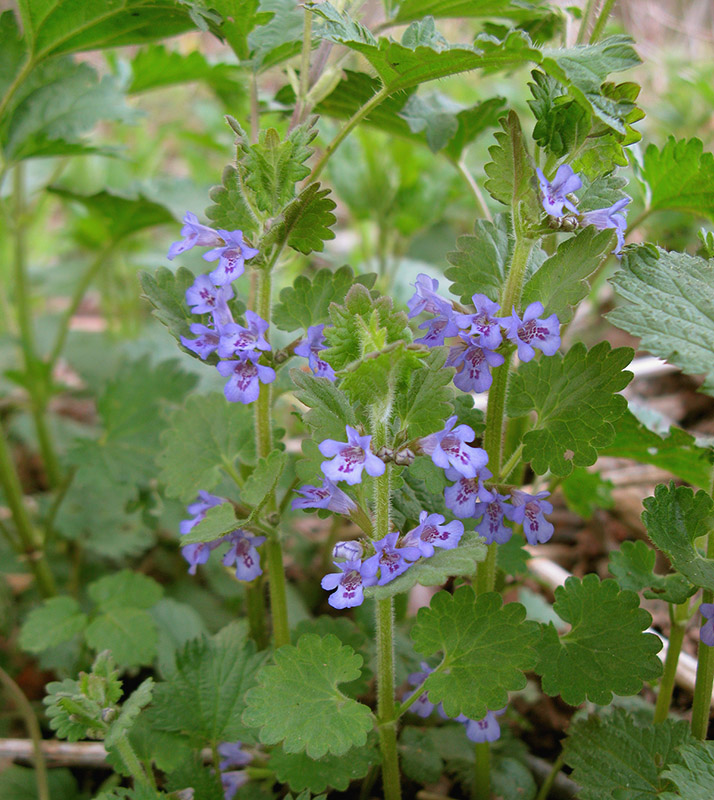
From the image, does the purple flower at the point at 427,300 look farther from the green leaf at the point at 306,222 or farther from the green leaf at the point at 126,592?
the green leaf at the point at 126,592

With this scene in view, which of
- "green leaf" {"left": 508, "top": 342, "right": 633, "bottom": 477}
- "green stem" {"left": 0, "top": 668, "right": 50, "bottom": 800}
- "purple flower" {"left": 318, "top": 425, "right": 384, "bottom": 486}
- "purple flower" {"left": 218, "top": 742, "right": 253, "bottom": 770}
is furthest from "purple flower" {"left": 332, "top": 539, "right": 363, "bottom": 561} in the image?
"green stem" {"left": 0, "top": 668, "right": 50, "bottom": 800}

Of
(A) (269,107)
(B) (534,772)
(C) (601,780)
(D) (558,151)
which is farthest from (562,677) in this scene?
(A) (269,107)

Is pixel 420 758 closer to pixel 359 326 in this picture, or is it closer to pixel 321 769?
pixel 321 769

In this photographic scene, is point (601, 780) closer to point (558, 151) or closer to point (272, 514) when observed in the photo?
point (272, 514)

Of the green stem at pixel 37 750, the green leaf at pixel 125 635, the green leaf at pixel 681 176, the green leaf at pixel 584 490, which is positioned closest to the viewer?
the green leaf at pixel 681 176

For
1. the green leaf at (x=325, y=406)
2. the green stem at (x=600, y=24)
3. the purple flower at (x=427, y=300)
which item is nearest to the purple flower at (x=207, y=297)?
the green leaf at (x=325, y=406)

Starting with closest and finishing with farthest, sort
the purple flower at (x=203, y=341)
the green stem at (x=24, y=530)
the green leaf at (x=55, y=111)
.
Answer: the purple flower at (x=203, y=341) → the green leaf at (x=55, y=111) → the green stem at (x=24, y=530)

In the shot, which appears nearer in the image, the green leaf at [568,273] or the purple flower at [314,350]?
the green leaf at [568,273]

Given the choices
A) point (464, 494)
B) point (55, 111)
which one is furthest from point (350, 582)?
point (55, 111)
